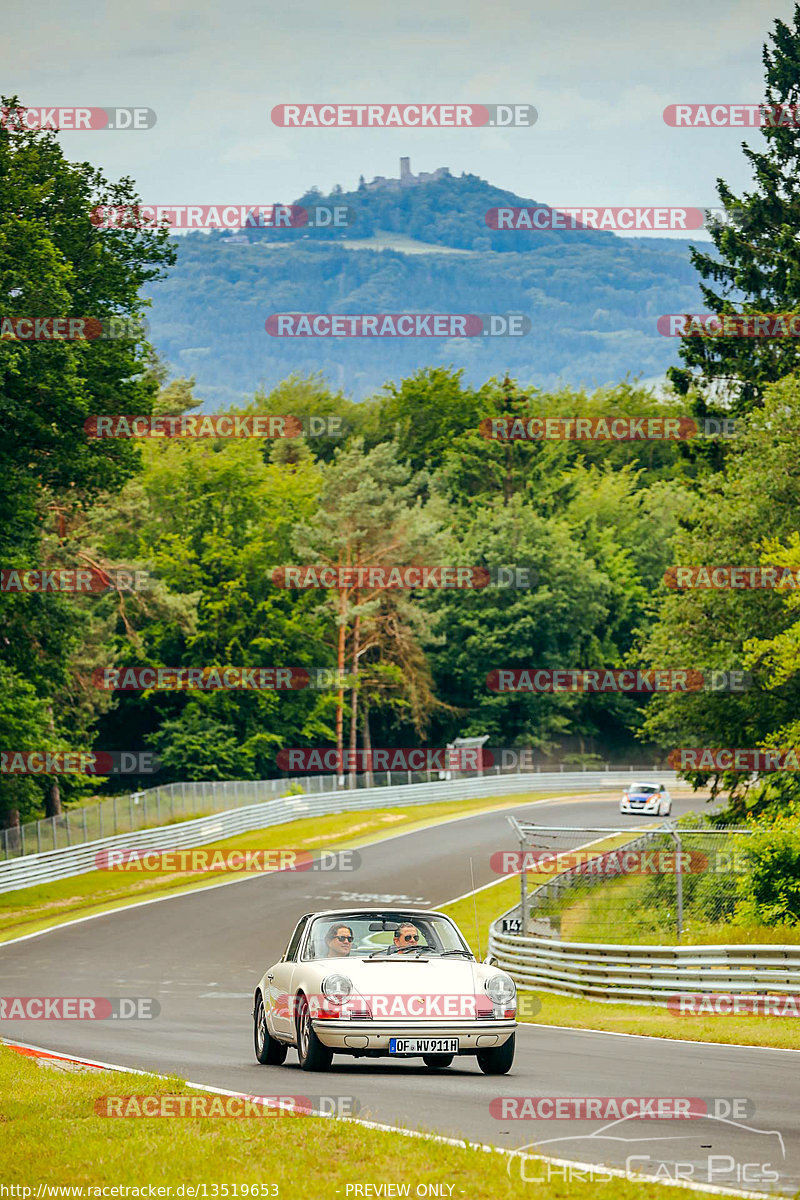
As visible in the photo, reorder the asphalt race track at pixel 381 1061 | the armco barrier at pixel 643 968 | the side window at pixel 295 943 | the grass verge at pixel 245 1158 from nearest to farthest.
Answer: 1. the grass verge at pixel 245 1158
2. the asphalt race track at pixel 381 1061
3. the side window at pixel 295 943
4. the armco barrier at pixel 643 968

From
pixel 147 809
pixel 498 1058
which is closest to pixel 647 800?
pixel 147 809

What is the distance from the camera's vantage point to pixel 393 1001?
12.0 m

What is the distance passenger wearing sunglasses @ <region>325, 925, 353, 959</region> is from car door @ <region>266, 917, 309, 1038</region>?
0.33 metres

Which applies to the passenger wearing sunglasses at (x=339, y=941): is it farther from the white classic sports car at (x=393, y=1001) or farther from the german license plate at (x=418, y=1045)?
the german license plate at (x=418, y=1045)

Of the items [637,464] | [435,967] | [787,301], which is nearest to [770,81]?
[787,301]

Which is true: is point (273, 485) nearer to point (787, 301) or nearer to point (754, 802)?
point (787, 301)

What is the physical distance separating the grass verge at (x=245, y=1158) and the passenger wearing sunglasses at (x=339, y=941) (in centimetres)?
338

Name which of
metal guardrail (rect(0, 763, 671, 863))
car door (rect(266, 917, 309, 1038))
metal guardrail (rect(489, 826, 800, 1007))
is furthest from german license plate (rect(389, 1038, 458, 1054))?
metal guardrail (rect(0, 763, 671, 863))

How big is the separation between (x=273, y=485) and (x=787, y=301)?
138 ft

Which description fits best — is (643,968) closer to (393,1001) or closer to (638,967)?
(638,967)

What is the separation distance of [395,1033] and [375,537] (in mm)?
66323

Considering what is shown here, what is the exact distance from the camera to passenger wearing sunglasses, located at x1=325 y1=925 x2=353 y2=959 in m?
12.9

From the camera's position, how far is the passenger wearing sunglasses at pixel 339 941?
12.9m

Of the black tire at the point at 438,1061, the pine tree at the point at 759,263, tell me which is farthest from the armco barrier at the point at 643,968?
the pine tree at the point at 759,263
